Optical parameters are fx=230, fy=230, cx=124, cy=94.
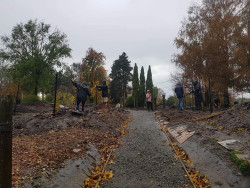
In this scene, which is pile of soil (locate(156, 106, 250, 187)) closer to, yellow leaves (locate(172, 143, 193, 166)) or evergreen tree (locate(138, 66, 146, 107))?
yellow leaves (locate(172, 143, 193, 166))

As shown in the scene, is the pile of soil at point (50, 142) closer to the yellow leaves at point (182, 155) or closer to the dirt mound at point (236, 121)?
the yellow leaves at point (182, 155)

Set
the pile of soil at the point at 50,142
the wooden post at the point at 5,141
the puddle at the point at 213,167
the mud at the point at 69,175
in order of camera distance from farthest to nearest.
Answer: the pile of soil at the point at 50,142 < the puddle at the point at 213,167 < the mud at the point at 69,175 < the wooden post at the point at 5,141

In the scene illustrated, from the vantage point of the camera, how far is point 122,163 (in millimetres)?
7027

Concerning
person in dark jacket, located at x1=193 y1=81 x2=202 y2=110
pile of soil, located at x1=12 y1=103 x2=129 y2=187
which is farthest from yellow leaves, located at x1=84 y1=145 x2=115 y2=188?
person in dark jacket, located at x1=193 y1=81 x2=202 y2=110

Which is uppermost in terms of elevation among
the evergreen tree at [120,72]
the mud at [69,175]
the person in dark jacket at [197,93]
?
the evergreen tree at [120,72]

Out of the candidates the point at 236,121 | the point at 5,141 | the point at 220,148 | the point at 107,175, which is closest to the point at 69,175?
the point at 107,175

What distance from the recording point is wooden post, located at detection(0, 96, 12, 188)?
3.01 m

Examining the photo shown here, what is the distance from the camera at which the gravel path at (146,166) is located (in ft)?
18.5

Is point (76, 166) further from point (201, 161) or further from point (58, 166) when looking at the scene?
point (201, 161)

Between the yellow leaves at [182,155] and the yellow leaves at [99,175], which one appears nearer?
the yellow leaves at [99,175]

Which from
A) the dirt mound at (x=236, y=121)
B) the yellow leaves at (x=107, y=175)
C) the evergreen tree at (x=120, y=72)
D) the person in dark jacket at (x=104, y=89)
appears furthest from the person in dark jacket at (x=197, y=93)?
the evergreen tree at (x=120, y=72)

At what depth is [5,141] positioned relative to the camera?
3.04 m

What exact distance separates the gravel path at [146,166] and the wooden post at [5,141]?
9.54 feet

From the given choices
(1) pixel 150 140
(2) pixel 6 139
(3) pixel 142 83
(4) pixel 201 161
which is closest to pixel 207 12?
(1) pixel 150 140
